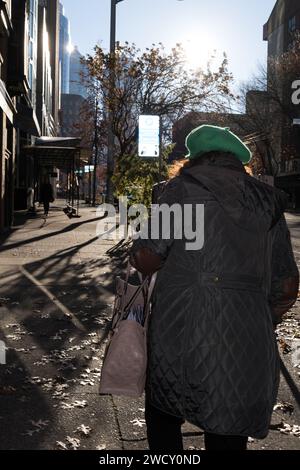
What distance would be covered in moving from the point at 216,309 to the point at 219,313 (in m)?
0.02

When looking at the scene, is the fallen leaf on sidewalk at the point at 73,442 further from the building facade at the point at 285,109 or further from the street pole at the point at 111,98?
the building facade at the point at 285,109

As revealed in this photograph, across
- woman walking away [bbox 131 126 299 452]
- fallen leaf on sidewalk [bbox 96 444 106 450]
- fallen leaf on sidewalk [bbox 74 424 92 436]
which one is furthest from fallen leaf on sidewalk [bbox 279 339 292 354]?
woman walking away [bbox 131 126 299 452]

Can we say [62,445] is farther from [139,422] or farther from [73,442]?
[139,422]

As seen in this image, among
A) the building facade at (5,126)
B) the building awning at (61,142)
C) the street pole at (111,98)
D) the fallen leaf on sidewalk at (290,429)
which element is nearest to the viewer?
the fallen leaf on sidewalk at (290,429)

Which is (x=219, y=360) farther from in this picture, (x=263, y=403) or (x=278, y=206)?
(x=278, y=206)

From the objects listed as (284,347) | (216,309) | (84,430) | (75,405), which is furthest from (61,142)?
(216,309)

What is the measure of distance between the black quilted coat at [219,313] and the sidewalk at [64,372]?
5.49ft

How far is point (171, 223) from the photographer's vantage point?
251cm

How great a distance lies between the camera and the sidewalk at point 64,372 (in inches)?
159

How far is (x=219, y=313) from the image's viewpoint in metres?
2.35

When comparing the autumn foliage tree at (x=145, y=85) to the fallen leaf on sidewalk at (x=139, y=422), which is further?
the autumn foliage tree at (x=145, y=85)

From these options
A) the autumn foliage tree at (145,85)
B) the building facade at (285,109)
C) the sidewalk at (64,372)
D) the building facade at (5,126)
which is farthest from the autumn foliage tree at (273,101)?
the sidewalk at (64,372)
